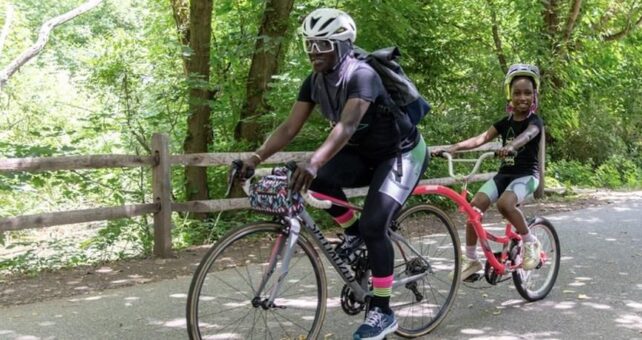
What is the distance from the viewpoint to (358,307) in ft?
13.4

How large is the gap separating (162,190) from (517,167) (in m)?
3.99

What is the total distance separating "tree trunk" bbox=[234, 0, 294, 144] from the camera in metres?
10.2

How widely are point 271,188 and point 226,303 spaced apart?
1626 millimetres

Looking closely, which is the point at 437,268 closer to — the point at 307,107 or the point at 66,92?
the point at 307,107

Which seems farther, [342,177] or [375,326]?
[342,177]

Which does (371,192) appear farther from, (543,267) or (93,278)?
(93,278)

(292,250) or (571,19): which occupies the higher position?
(571,19)

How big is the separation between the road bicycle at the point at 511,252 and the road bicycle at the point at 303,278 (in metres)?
0.25

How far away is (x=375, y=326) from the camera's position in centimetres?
382

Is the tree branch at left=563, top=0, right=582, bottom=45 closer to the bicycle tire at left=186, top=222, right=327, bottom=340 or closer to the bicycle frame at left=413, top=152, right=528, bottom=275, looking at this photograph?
the bicycle frame at left=413, top=152, right=528, bottom=275

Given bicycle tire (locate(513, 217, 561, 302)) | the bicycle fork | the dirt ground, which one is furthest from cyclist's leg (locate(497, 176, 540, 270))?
the dirt ground

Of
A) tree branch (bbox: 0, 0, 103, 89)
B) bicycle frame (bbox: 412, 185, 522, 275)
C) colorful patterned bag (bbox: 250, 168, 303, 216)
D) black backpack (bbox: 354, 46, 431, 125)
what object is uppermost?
tree branch (bbox: 0, 0, 103, 89)

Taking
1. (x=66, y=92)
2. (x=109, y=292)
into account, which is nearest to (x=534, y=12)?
Answer: (x=109, y=292)

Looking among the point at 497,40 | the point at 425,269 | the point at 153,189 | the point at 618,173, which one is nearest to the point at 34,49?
the point at 153,189
